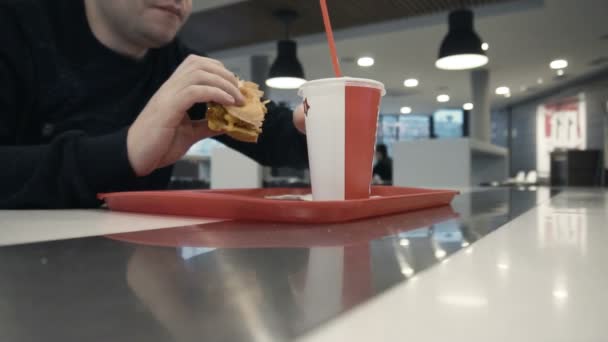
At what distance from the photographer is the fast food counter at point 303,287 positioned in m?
0.14

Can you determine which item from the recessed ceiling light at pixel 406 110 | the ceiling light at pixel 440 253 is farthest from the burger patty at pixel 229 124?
the recessed ceiling light at pixel 406 110

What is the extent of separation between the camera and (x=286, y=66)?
453cm

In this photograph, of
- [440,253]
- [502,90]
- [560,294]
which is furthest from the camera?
[502,90]

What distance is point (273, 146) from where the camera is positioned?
127 cm

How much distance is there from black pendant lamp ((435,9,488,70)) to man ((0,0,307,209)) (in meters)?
2.84

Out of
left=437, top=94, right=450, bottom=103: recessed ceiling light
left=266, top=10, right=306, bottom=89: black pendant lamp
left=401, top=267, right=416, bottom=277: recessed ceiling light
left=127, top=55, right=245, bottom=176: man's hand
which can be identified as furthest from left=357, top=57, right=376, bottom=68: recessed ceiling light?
left=401, top=267, right=416, bottom=277: recessed ceiling light

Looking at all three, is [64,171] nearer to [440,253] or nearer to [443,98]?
[440,253]

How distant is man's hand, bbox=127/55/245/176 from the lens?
2.13 ft

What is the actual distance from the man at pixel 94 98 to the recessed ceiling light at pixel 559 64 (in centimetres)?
647

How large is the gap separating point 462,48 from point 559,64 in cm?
385

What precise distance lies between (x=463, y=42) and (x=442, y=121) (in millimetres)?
7563

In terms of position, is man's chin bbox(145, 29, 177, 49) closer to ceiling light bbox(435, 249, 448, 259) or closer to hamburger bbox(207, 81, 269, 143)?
hamburger bbox(207, 81, 269, 143)

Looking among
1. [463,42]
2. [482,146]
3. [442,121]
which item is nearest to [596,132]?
[442,121]

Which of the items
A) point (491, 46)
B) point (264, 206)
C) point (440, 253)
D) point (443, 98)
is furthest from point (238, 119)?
point (443, 98)
